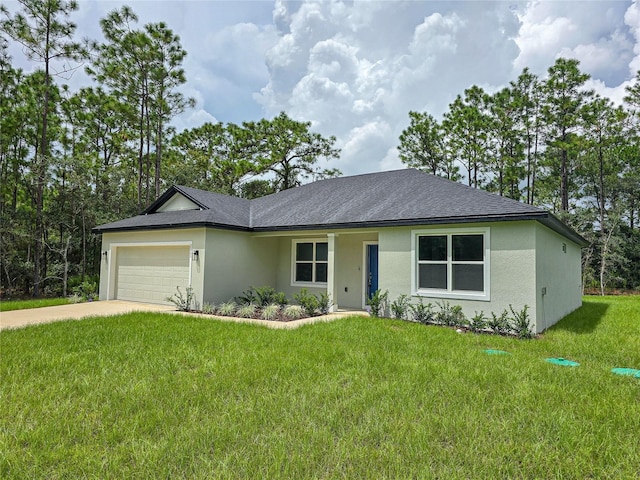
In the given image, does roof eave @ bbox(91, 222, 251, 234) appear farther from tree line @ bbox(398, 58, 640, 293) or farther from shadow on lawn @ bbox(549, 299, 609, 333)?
tree line @ bbox(398, 58, 640, 293)

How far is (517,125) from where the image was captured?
26.5 m

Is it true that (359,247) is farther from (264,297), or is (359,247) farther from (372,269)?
(264,297)

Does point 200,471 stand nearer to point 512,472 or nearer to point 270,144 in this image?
point 512,472

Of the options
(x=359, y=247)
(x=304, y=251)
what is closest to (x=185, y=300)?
(x=304, y=251)

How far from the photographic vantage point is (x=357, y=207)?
12148 millimetres

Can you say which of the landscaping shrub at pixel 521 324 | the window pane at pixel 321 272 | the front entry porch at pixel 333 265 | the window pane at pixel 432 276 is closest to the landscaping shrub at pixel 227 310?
the front entry porch at pixel 333 265

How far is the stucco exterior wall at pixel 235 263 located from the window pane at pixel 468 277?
6967mm

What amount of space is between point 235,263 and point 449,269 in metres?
7.03

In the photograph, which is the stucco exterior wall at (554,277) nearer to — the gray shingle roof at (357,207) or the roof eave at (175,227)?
the gray shingle roof at (357,207)

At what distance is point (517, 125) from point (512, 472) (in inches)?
1141

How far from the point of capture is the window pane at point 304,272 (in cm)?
1334

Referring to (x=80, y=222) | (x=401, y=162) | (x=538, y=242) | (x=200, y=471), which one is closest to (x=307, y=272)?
(x=538, y=242)

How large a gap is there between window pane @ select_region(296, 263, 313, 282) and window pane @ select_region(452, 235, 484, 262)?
5566 millimetres

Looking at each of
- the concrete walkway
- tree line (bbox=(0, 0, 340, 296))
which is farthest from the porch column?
tree line (bbox=(0, 0, 340, 296))
